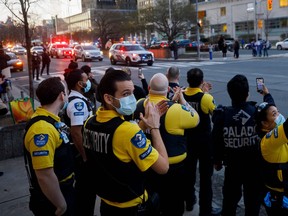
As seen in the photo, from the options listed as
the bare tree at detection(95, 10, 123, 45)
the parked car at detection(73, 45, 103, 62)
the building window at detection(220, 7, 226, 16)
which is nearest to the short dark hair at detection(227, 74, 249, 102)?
the parked car at detection(73, 45, 103, 62)

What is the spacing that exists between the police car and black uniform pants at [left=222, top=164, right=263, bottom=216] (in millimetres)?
22779

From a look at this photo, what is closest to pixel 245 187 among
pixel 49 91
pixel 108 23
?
pixel 49 91

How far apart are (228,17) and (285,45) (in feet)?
115

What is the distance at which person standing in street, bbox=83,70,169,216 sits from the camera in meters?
2.37

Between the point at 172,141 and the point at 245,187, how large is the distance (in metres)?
0.88

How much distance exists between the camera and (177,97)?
3670 millimetres

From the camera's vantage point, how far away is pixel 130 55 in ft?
86.7

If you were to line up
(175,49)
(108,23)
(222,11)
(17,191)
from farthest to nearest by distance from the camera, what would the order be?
(222,11) → (108,23) → (175,49) → (17,191)

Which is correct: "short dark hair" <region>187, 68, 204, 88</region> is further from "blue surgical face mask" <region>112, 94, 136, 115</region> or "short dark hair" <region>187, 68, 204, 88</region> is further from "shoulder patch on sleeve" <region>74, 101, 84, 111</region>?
"blue surgical face mask" <region>112, 94, 136, 115</region>

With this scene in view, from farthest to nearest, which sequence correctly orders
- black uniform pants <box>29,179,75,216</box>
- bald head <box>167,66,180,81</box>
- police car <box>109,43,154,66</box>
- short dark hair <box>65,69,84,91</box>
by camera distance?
police car <box>109,43,154,66</box>
bald head <box>167,66,180,81</box>
short dark hair <box>65,69,84,91</box>
black uniform pants <box>29,179,75,216</box>

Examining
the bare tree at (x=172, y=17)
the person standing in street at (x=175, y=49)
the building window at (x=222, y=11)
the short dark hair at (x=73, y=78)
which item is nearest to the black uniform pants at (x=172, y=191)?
the short dark hair at (x=73, y=78)

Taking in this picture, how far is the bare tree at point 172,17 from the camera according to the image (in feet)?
138

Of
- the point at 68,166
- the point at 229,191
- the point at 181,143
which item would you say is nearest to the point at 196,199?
the point at 229,191

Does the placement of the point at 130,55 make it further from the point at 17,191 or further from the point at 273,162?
the point at 273,162
